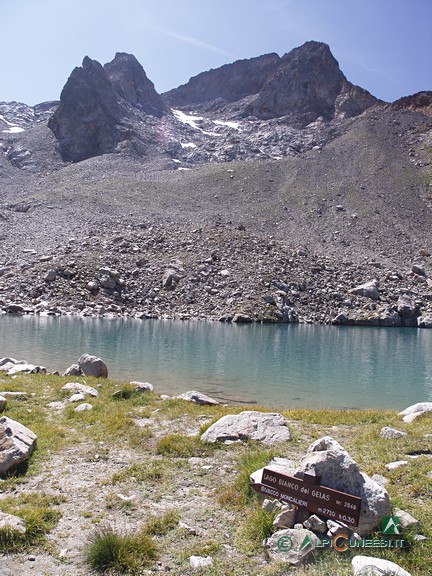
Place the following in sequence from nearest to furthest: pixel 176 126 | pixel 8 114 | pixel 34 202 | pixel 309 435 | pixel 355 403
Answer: pixel 309 435
pixel 355 403
pixel 34 202
pixel 176 126
pixel 8 114

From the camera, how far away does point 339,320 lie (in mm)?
70188

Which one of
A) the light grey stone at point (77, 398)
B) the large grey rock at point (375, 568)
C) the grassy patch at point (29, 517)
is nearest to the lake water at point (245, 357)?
the light grey stone at point (77, 398)

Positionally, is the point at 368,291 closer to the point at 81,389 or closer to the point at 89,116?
the point at 81,389

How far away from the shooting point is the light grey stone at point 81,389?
16.0 metres

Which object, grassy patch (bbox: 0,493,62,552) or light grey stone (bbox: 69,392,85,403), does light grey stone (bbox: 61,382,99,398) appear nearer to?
light grey stone (bbox: 69,392,85,403)

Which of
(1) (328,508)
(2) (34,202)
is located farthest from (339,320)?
(2) (34,202)

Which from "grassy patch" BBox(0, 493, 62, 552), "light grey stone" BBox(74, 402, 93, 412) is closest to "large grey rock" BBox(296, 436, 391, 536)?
"grassy patch" BBox(0, 493, 62, 552)

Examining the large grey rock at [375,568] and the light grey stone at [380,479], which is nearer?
the large grey rock at [375,568]

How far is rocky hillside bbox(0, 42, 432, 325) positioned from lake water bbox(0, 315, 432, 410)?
38.1 ft

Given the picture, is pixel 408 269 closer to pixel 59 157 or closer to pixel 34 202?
pixel 34 202

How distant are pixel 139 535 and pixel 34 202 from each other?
10751 centimetres

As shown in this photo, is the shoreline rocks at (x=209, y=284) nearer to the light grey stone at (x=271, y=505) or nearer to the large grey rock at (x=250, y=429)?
the large grey rock at (x=250, y=429)

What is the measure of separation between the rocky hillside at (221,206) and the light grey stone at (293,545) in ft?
192

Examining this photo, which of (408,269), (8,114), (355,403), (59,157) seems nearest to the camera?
(355,403)
